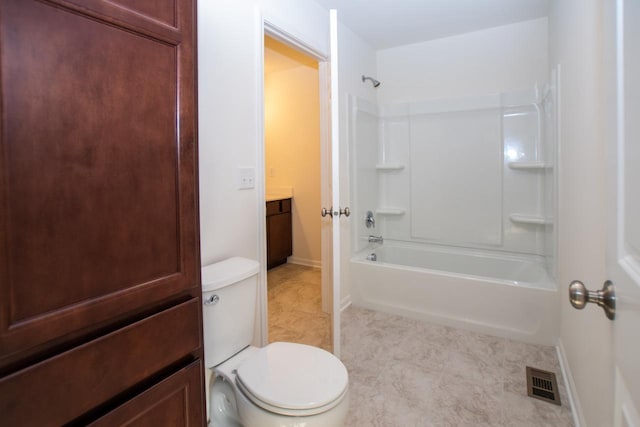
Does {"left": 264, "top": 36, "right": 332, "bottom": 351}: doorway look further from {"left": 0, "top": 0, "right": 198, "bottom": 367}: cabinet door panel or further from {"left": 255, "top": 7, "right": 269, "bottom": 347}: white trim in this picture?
{"left": 0, "top": 0, "right": 198, "bottom": 367}: cabinet door panel

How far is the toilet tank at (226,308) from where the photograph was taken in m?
1.32

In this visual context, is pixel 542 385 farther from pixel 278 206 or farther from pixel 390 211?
pixel 278 206

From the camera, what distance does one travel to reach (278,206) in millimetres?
3992

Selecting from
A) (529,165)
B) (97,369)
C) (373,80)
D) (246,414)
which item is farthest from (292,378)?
(373,80)

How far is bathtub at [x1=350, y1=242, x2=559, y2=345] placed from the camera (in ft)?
7.38

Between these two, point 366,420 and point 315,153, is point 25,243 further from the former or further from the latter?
point 315,153

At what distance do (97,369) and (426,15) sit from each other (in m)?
3.08

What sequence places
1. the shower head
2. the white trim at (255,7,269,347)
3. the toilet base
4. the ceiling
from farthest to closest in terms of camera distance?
the shower head, the ceiling, the white trim at (255,7,269,347), the toilet base

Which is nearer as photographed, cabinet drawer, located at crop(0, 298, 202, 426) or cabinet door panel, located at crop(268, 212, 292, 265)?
cabinet drawer, located at crop(0, 298, 202, 426)

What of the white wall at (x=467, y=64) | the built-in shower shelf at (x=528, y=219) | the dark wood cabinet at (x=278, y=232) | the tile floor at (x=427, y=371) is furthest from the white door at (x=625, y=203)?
the dark wood cabinet at (x=278, y=232)

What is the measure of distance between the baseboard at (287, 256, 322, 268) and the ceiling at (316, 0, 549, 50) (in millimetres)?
2548

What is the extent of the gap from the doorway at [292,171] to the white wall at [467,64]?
0.87 meters

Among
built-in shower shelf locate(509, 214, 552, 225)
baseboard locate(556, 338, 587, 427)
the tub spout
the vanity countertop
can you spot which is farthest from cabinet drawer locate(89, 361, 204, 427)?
the vanity countertop

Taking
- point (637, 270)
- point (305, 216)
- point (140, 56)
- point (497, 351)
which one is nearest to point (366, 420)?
point (497, 351)
